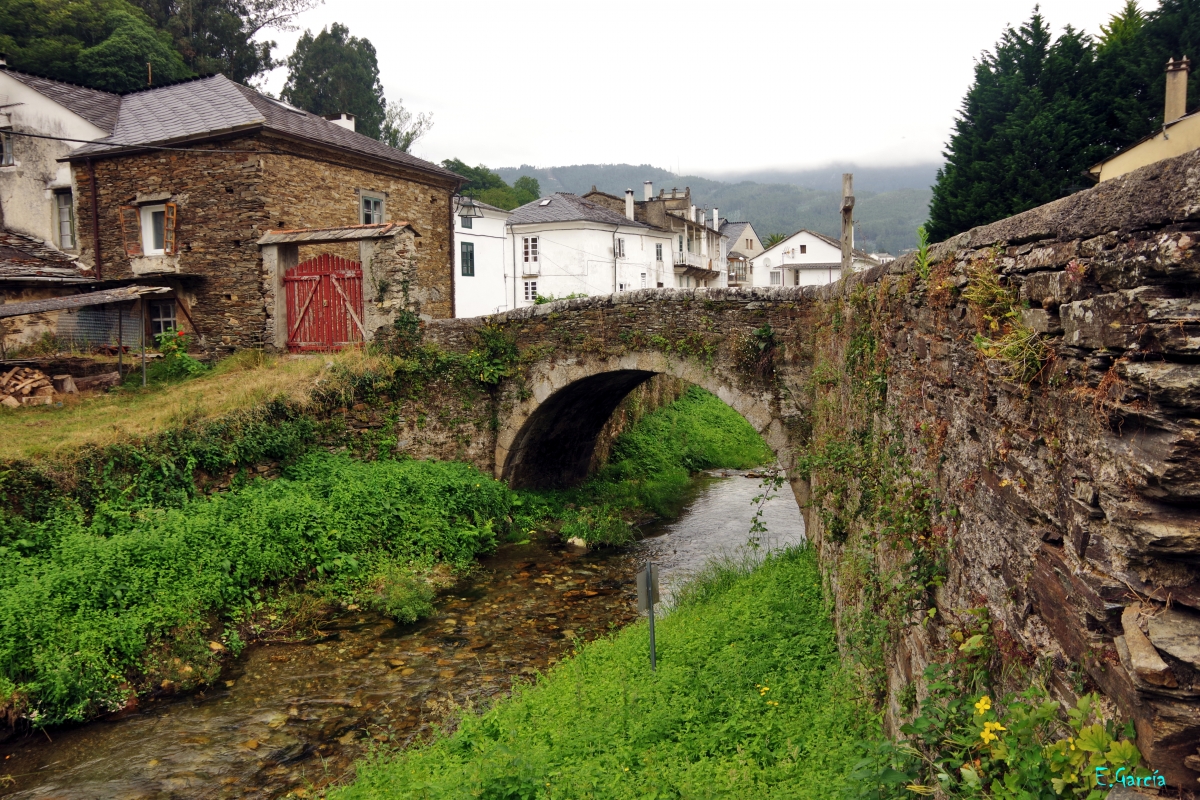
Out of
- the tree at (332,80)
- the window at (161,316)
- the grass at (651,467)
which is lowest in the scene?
the grass at (651,467)

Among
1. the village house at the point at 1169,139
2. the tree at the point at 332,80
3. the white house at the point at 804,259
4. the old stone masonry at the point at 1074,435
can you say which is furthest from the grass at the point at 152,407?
the white house at the point at 804,259

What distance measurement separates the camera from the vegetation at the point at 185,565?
7.62m

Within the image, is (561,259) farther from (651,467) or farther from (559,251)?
(651,467)

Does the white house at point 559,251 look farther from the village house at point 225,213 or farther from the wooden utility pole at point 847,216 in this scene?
the wooden utility pole at point 847,216

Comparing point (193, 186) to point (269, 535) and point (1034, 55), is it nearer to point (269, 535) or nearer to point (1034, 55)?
point (269, 535)

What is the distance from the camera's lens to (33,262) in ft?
56.3

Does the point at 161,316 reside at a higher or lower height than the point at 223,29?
lower

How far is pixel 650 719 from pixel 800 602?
9.24ft

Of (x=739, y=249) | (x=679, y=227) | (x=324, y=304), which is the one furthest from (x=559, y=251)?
(x=739, y=249)

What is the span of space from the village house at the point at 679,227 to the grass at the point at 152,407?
102 ft

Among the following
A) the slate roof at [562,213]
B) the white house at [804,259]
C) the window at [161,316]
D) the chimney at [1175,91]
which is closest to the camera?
the window at [161,316]

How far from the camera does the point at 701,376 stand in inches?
475

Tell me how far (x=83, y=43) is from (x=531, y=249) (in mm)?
19187

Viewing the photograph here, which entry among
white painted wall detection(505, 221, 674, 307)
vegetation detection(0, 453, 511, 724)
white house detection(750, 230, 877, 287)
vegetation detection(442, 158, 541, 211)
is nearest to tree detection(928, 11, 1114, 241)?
white painted wall detection(505, 221, 674, 307)
